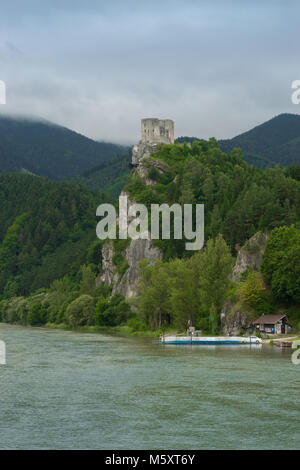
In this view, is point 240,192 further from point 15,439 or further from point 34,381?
point 15,439

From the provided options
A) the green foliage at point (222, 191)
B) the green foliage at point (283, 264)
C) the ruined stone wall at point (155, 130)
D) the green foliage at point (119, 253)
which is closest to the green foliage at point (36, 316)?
the green foliage at point (119, 253)

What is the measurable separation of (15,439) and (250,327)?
2375 inches

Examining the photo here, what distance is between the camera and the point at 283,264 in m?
88.1

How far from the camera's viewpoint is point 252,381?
153 feet

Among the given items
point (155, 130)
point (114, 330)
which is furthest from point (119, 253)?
point (114, 330)

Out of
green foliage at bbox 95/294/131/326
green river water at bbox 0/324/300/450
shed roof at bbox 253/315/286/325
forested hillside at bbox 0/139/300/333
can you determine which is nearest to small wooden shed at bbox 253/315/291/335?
shed roof at bbox 253/315/286/325

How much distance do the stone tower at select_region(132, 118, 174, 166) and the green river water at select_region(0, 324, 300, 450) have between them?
119 meters

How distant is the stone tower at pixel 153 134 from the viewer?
179125 mm

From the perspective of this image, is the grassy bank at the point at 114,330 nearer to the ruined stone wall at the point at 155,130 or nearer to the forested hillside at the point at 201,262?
the forested hillside at the point at 201,262

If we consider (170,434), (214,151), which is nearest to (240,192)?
(214,151)

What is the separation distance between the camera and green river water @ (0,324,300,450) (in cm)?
3125

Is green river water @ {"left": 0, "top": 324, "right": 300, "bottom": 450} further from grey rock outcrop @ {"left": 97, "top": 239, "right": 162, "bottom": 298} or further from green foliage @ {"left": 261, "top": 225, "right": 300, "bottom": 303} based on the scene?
grey rock outcrop @ {"left": 97, "top": 239, "right": 162, "bottom": 298}

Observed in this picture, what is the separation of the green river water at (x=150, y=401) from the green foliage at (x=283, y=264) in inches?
854

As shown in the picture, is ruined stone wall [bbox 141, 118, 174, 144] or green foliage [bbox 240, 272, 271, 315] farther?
ruined stone wall [bbox 141, 118, 174, 144]
